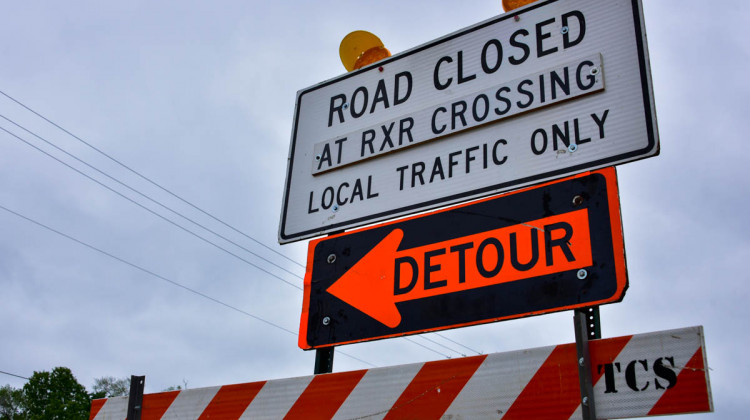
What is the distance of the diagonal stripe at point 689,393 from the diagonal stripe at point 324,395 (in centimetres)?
107

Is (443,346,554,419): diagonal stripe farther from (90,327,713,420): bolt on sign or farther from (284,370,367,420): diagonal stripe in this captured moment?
(284,370,367,420): diagonal stripe

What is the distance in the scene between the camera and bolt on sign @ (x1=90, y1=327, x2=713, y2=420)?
1867 mm

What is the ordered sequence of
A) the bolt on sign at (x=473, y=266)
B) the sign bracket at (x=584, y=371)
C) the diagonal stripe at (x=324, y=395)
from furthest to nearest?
the bolt on sign at (x=473, y=266), the diagonal stripe at (x=324, y=395), the sign bracket at (x=584, y=371)

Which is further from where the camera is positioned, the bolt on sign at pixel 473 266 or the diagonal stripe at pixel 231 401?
the diagonal stripe at pixel 231 401

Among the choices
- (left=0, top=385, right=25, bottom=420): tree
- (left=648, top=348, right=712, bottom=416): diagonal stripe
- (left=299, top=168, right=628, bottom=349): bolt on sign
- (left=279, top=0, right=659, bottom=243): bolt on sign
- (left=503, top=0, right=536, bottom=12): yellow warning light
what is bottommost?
(left=648, top=348, right=712, bottom=416): diagonal stripe

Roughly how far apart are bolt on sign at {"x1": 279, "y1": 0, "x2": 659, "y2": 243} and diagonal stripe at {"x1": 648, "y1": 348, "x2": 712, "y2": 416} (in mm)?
1184

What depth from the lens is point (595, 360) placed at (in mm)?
2016

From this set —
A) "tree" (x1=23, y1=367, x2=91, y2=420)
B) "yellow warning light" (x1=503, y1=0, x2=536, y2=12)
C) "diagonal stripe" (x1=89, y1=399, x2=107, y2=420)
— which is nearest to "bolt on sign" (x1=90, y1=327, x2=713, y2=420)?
"diagonal stripe" (x1=89, y1=399, x2=107, y2=420)

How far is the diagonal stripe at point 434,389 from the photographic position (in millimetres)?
2234

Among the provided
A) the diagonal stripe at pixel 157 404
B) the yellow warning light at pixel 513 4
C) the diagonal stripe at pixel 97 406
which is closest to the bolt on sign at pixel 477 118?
the yellow warning light at pixel 513 4

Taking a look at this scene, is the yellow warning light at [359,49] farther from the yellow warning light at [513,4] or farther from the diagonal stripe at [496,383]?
the diagonal stripe at [496,383]

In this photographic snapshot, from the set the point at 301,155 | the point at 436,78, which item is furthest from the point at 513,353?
the point at 301,155

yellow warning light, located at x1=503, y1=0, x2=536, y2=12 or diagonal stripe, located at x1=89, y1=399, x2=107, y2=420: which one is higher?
yellow warning light, located at x1=503, y1=0, x2=536, y2=12

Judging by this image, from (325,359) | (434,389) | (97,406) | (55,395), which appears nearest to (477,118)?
(325,359)
